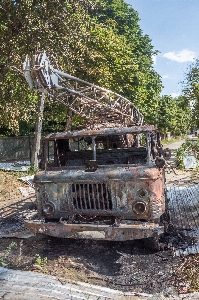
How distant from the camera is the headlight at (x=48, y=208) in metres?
6.00

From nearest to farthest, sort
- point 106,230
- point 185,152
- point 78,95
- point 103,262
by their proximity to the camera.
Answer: point 106,230
point 103,262
point 78,95
point 185,152

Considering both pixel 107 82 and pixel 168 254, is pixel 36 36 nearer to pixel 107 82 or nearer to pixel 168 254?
pixel 107 82

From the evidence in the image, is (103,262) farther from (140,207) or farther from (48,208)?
(48,208)

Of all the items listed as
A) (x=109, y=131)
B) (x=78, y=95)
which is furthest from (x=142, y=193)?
(x=78, y=95)

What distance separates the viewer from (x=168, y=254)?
5664 millimetres

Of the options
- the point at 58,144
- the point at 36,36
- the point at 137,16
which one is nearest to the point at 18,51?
the point at 36,36

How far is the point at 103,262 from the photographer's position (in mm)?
5465

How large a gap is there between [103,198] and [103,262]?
3.61 ft

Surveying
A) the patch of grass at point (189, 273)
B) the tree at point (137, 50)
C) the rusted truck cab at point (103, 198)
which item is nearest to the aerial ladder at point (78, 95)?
the rusted truck cab at point (103, 198)

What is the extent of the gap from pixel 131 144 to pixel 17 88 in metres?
6.83

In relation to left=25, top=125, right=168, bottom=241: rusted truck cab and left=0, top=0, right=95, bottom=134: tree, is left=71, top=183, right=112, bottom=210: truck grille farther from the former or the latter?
left=0, top=0, right=95, bottom=134: tree

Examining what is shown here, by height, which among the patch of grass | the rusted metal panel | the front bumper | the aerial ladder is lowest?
the patch of grass

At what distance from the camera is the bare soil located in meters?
4.66

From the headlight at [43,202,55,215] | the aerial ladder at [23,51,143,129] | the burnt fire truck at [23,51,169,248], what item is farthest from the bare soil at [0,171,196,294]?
the aerial ladder at [23,51,143,129]
